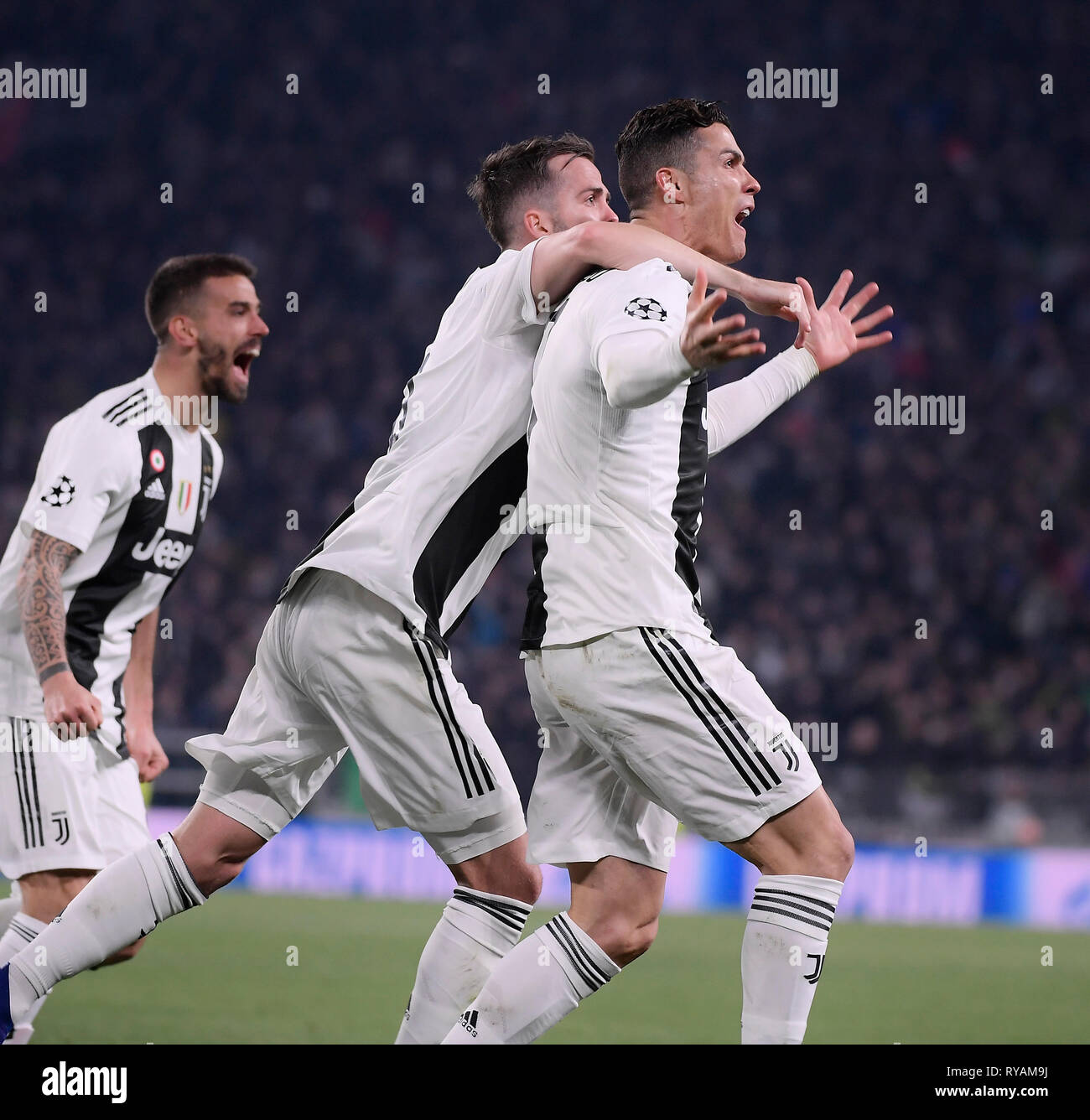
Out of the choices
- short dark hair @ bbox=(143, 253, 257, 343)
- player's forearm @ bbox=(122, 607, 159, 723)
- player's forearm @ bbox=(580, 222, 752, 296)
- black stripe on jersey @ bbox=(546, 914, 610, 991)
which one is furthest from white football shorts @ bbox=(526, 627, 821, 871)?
short dark hair @ bbox=(143, 253, 257, 343)

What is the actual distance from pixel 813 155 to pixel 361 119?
5670 mm

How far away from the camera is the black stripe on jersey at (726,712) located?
281 cm

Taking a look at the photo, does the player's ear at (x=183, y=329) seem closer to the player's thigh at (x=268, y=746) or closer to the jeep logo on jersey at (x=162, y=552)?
the jeep logo on jersey at (x=162, y=552)

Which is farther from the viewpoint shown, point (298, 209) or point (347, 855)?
point (298, 209)

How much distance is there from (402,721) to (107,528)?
1492mm

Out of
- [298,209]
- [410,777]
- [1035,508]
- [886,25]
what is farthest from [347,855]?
[886,25]

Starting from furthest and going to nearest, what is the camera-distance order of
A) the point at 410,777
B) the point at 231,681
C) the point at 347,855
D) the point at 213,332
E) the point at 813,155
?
the point at 813,155 < the point at 231,681 < the point at 347,855 < the point at 213,332 < the point at 410,777

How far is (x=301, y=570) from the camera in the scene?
3.22 m

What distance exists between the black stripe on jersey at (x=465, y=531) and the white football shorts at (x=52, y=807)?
1354mm

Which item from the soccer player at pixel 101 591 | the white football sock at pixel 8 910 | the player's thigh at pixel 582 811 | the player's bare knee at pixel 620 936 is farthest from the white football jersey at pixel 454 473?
the white football sock at pixel 8 910

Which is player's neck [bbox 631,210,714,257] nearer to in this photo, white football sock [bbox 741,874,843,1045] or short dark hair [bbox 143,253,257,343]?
white football sock [bbox 741,874,843,1045]

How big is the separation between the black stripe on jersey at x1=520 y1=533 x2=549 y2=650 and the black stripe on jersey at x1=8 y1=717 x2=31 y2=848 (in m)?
1.78

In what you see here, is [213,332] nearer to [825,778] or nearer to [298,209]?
[825,778]

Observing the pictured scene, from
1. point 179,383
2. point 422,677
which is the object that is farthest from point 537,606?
point 179,383
